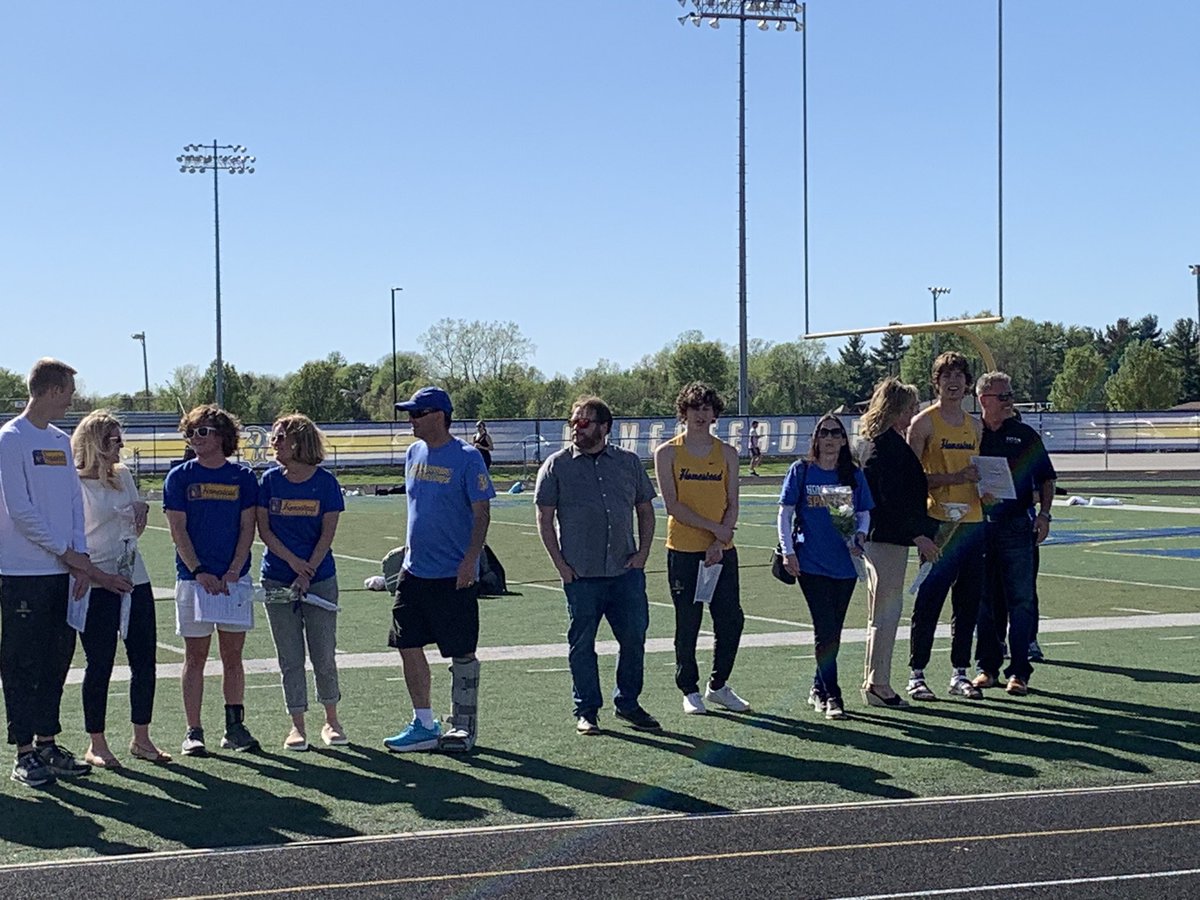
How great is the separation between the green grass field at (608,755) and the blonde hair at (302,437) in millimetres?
1487

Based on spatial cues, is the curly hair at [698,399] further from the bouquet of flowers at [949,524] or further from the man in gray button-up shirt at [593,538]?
the bouquet of flowers at [949,524]

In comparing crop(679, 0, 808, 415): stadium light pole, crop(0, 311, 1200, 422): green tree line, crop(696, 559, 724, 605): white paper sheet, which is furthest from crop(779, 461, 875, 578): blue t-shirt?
crop(0, 311, 1200, 422): green tree line

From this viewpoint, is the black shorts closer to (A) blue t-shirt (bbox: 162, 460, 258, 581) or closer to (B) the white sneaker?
(A) blue t-shirt (bbox: 162, 460, 258, 581)

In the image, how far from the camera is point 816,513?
994cm

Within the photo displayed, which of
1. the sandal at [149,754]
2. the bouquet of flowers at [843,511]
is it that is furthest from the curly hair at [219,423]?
the bouquet of flowers at [843,511]

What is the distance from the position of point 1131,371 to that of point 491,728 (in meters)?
99.1

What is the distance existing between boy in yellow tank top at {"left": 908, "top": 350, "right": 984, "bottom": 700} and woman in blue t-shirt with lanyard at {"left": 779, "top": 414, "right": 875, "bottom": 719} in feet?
2.00

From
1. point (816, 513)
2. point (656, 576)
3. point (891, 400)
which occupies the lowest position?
point (656, 576)

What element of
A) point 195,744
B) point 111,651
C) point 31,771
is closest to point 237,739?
point 195,744

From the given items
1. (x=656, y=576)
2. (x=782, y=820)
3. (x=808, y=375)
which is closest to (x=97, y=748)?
(x=782, y=820)

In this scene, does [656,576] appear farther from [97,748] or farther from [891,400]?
[97,748]

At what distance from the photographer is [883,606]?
10.1m

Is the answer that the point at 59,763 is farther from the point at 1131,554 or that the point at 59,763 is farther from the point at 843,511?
the point at 1131,554

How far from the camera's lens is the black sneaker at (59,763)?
8.31 m
